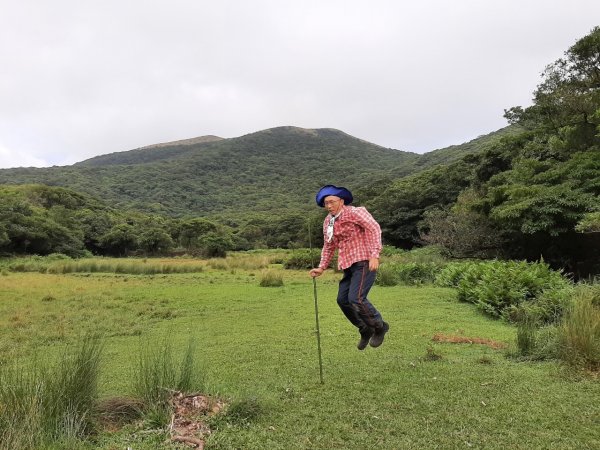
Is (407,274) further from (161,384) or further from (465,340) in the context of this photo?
(161,384)

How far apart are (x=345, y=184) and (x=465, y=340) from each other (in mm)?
64582

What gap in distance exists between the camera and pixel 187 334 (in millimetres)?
9297

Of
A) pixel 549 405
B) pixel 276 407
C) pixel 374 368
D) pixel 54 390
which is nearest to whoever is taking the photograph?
pixel 54 390

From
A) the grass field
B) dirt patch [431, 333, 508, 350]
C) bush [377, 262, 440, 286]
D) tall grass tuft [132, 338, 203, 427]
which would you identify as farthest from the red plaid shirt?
bush [377, 262, 440, 286]

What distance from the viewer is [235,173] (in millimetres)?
103688

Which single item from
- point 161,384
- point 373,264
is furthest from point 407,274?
point 161,384

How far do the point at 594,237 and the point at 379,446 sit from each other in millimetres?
16745

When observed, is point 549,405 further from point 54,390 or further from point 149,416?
point 54,390

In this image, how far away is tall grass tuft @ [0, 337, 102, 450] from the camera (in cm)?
314

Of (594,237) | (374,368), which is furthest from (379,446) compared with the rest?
(594,237)

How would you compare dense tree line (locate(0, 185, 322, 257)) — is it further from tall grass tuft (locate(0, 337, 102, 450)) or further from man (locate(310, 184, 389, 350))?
tall grass tuft (locate(0, 337, 102, 450))

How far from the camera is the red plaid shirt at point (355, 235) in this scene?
4965mm

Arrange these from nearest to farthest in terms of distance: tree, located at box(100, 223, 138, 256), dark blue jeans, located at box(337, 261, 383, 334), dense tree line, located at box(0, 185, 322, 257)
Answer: dark blue jeans, located at box(337, 261, 383, 334) < dense tree line, located at box(0, 185, 322, 257) < tree, located at box(100, 223, 138, 256)

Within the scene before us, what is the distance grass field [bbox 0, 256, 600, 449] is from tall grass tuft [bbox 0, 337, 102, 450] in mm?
303
